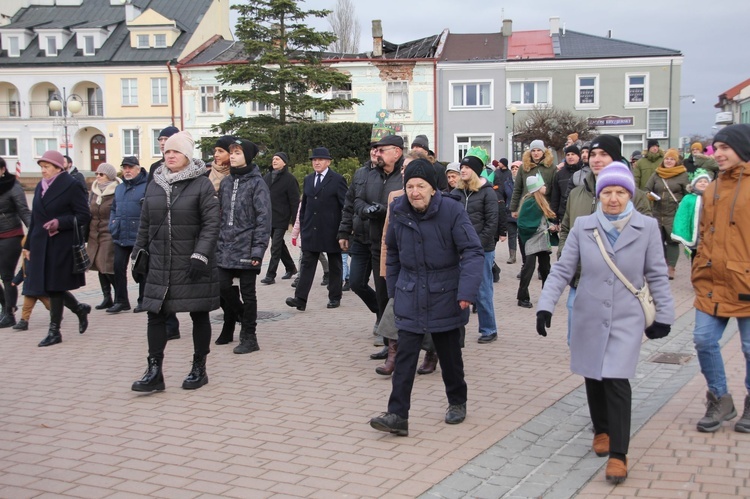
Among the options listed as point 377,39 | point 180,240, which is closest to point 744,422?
point 180,240

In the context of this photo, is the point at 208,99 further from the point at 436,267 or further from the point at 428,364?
the point at 436,267

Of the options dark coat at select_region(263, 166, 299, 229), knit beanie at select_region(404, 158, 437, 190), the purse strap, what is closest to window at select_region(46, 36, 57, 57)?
dark coat at select_region(263, 166, 299, 229)

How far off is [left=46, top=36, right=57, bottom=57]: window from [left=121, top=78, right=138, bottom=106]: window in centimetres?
638

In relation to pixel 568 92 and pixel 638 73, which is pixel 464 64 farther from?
pixel 638 73

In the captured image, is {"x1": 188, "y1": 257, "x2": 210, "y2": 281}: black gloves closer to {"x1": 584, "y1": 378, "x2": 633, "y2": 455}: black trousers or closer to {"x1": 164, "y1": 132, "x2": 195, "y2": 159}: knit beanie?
{"x1": 164, "y1": 132, "x2": 195, "y2": 159}: knit beanie

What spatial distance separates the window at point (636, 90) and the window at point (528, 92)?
4603mm

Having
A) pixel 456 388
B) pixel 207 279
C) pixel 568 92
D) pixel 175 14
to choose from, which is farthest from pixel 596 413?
pixel 175 14

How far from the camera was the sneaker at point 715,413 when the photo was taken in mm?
5457

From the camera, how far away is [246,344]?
810 cm

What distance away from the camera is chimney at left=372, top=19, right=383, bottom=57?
51.5 meters

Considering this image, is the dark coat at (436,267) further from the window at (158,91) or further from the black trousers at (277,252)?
the window at (158,91)

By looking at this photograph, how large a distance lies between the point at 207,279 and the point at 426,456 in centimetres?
246

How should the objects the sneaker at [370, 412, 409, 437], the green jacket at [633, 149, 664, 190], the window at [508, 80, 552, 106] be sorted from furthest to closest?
the window at [508, 80, 552, 106] < the green jacket at [633, 149, 664, 190] < the sneaker at [370, 412, 409, 437]

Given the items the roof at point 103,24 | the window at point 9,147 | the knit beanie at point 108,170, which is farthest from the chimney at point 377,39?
the knit beanie at point 108,170
